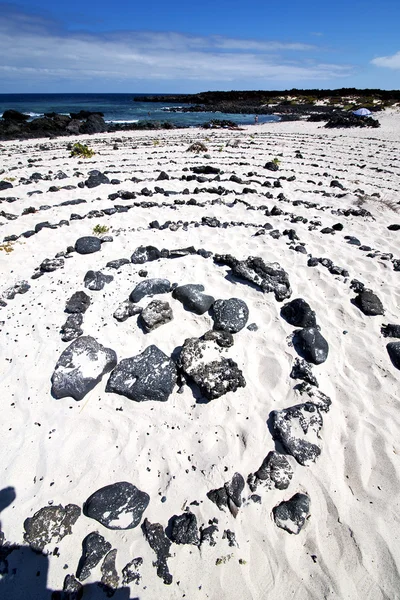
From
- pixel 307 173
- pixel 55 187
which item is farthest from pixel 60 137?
pixel 307 173

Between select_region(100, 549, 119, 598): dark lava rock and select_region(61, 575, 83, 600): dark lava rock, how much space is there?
0.51ft

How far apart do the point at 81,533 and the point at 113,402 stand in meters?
1.29

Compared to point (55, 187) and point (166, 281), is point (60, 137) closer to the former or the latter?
point (55, 187)

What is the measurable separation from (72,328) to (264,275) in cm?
316

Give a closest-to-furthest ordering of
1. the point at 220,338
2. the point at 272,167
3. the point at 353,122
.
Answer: the point at 220,338 < the point at 272,167 < the point at 353,122

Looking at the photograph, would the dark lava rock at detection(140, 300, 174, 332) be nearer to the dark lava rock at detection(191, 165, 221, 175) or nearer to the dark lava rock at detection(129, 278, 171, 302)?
the dark lava rock at detection(129, 278, 171, 302)

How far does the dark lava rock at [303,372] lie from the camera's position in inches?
156

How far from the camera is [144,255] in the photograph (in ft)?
20.3

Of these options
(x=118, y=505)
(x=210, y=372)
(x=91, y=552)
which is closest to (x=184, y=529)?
(x=118, y=505)

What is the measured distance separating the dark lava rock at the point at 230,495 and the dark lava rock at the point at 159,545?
19.8 inches

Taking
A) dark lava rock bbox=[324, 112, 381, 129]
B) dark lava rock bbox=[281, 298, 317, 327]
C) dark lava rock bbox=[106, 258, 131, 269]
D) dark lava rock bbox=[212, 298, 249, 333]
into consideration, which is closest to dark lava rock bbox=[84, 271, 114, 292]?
dark lava rock bbox=[106, 258, 131, 269]

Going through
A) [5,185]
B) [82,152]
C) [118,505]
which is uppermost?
[82,152]

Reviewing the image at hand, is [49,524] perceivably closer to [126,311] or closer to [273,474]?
[273,474]

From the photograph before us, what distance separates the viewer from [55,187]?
34.2 ft
